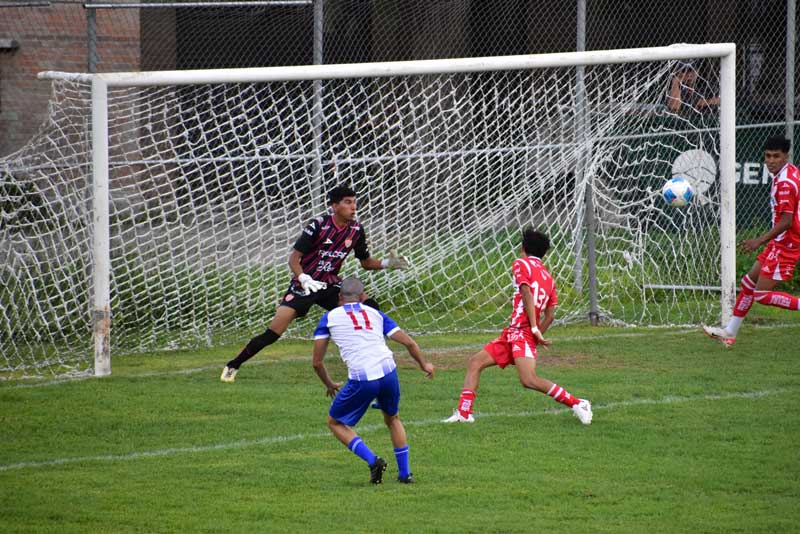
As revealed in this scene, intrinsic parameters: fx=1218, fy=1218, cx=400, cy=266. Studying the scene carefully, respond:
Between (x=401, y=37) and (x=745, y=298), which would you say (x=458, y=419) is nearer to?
(x=745, y=298)

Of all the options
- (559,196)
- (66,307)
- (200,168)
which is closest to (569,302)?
(559,196)

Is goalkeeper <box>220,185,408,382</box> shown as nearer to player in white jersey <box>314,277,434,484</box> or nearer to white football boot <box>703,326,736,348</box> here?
player in white jersey <box>314,277,434,484</box>

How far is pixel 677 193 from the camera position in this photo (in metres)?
12.5

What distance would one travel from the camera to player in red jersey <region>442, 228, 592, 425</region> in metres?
8.86

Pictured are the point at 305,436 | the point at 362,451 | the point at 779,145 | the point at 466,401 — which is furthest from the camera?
the point at 779,145

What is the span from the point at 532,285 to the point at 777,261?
3.74 metres

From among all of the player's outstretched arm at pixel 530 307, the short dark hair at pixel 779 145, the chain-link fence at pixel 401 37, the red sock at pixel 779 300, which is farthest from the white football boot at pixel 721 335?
the chain-link fence at pixel 401 37

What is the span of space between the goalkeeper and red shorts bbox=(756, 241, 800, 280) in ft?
11.8

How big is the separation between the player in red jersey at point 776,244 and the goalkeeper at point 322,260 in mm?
3461

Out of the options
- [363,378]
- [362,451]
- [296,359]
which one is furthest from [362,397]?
[296,359]

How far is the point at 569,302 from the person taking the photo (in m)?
14.2

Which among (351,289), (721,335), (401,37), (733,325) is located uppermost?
(401,37)

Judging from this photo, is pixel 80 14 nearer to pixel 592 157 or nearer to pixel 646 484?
pixel 592 157

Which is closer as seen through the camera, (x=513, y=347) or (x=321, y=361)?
(x=321, y=361)
